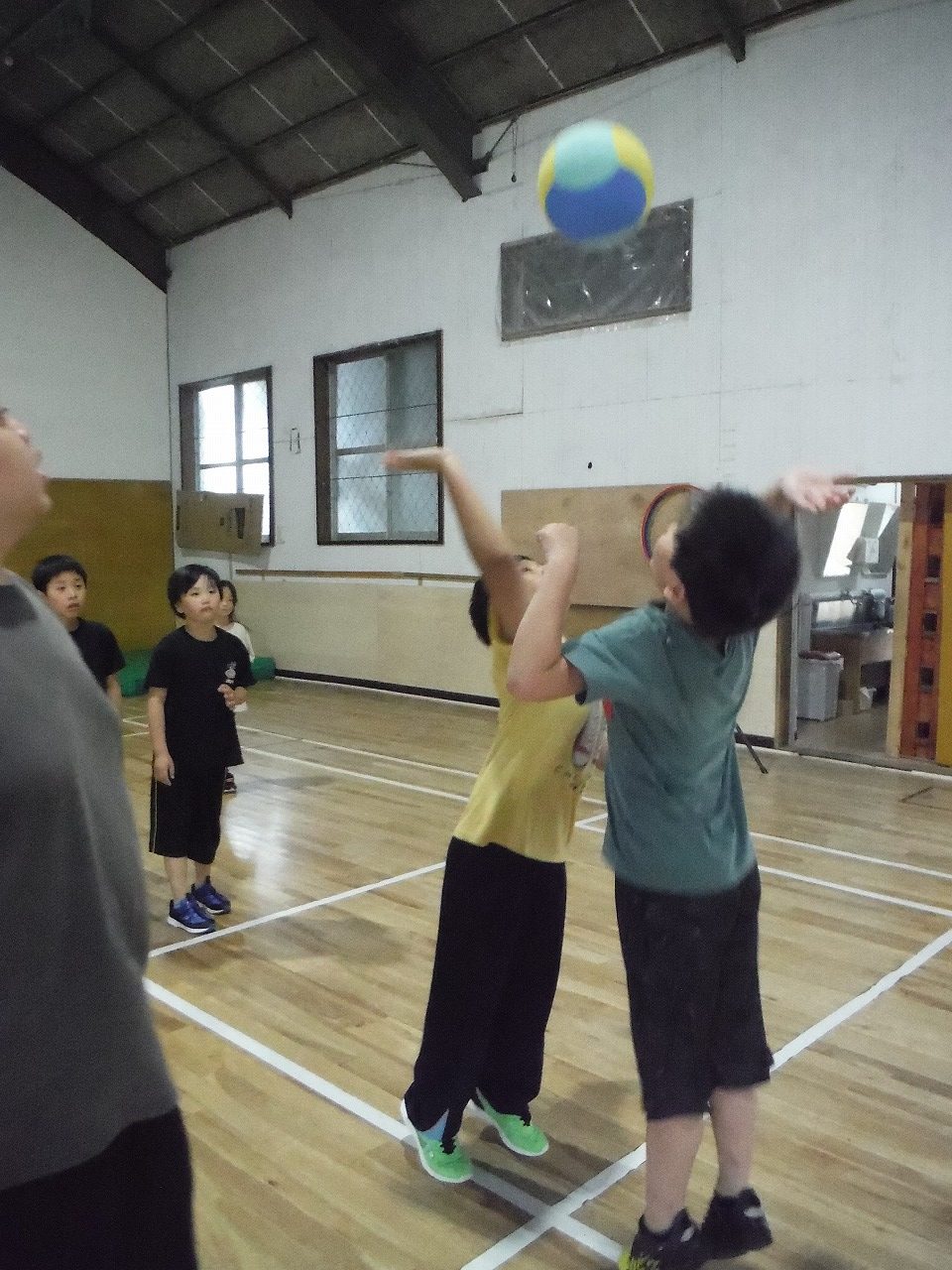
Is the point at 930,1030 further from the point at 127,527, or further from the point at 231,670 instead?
the point at 127,527

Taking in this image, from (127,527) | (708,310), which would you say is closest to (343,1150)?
(708,310)

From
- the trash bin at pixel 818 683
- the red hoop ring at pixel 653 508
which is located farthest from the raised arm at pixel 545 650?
the trash bin at pixel 818 683

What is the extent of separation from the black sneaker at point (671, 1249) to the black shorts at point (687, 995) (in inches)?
9.2

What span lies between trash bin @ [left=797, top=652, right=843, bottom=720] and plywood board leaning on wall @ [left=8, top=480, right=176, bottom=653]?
6.50m

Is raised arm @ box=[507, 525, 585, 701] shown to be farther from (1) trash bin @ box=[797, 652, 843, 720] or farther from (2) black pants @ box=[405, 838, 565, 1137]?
(1) trash bin @ box=[797, 652, 843, 720]

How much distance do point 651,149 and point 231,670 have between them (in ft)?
16.1

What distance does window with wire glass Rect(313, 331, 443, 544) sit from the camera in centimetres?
855

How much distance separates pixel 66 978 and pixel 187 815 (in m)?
2.60

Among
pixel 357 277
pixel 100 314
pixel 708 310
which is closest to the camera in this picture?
pixel 708 310

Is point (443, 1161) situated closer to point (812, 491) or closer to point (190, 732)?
point (812, 491)

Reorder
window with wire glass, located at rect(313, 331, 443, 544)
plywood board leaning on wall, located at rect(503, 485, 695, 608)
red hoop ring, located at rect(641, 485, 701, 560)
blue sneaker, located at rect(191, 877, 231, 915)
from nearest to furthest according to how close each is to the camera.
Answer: blue sneaker, located at rect(191, 877, 231, 915)
red hoop ring, located at rect(641, 485, 701, 560)
plywood board leaning on wall, located at rect(503, 485, 695, 608)
window with wire glass, located at rect(313, 331, 443, 544)

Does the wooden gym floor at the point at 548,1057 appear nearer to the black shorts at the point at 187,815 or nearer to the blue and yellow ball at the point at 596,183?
the black shorts at the point at 187,815

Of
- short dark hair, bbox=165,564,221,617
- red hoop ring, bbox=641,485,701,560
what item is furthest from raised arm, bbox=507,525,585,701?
red hoop ring, bbox=641,485,701,560

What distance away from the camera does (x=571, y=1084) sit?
250 cm
